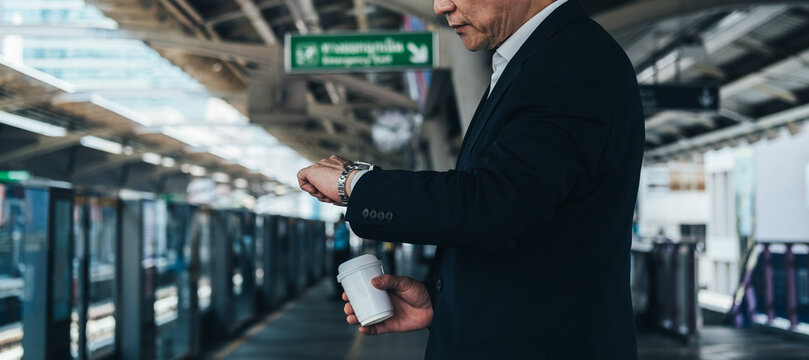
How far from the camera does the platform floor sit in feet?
29.1

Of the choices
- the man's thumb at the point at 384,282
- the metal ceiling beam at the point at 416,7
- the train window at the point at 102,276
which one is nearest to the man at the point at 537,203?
the man's thumb at the point at 384,282

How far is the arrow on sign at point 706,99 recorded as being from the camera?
519 inches

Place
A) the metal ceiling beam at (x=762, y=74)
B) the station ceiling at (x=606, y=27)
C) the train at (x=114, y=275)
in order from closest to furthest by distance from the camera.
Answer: the train at (x=114, y=275), the station ceiling at (x=606, y=27), the metal ceiling beam at (x=762, y=74)

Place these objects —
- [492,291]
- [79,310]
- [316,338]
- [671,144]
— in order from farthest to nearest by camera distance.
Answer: [671,144] → [316,338] → [79,310] → [492,291]

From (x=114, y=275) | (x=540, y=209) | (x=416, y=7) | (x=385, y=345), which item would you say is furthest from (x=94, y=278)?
(x=540, y=209)

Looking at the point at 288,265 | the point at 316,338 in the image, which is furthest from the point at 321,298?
the point at 316,338

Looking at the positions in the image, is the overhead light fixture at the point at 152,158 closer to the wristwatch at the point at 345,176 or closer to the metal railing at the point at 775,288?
the metal railing at the point at 775,288

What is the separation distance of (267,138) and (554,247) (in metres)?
39.4

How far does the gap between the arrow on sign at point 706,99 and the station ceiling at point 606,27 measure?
70 cm

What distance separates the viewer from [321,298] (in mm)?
17328

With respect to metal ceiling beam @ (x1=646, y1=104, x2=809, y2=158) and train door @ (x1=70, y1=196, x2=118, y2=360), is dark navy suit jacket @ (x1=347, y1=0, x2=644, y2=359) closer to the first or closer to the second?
train door @ (x1=70, y1=196, x2=118, y2=360)

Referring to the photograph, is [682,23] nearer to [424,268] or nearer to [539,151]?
[424,268]

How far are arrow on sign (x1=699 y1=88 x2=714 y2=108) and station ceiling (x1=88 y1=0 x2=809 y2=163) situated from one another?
2.29 ft

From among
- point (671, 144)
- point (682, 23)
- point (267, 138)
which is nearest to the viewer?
point (682, 23)
